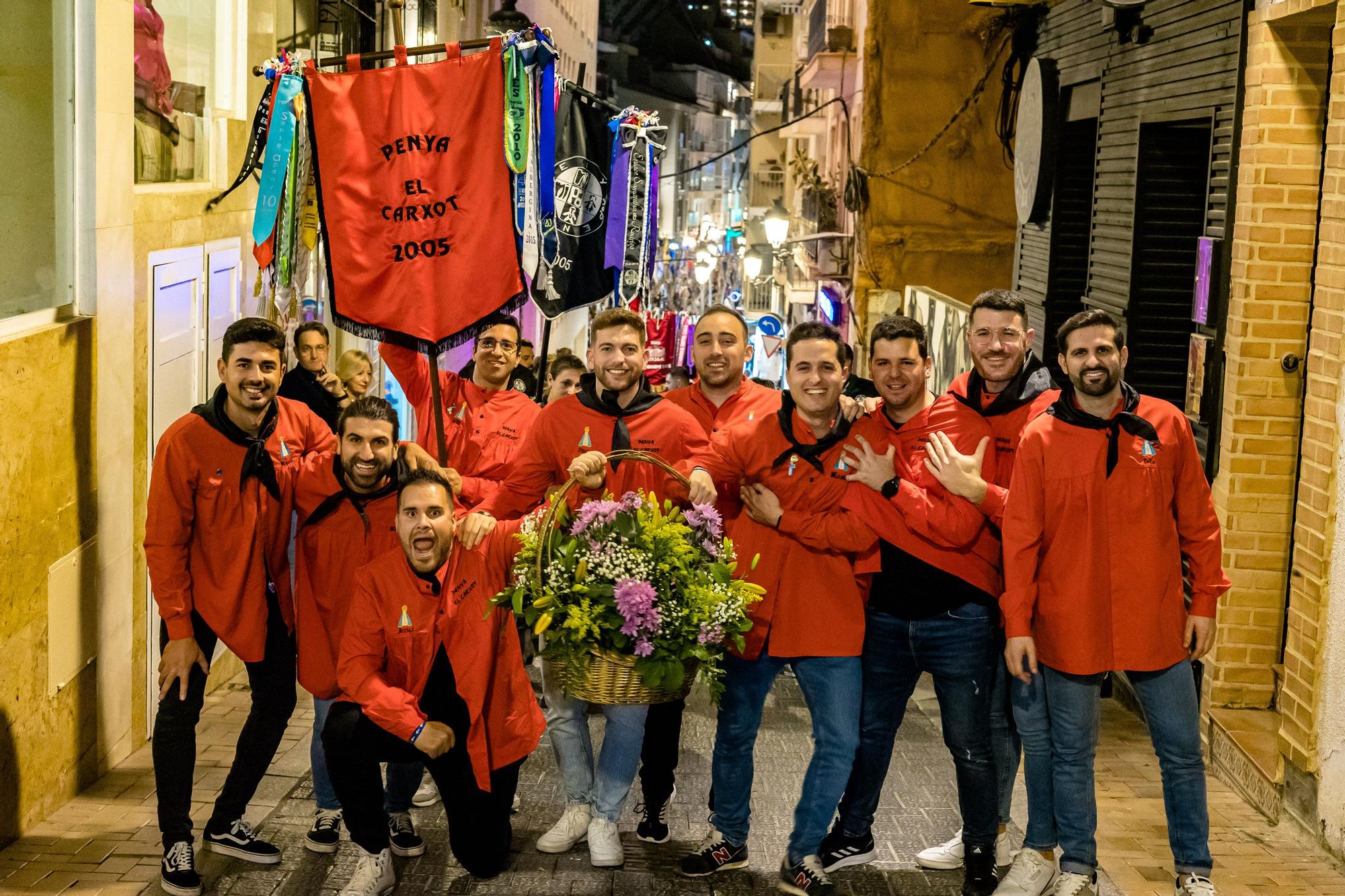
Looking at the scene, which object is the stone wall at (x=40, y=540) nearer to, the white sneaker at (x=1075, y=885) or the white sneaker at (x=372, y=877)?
the white sneaker at (x=372, y=877)

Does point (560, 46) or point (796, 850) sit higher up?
point (560, 46)

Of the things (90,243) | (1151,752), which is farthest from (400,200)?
(1151,752)

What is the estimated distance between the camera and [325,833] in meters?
6.05

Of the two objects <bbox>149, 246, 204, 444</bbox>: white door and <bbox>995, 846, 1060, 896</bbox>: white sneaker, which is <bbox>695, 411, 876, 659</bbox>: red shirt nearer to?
<bbox>995, 846, 1060, 896</bbox>: white sneaker

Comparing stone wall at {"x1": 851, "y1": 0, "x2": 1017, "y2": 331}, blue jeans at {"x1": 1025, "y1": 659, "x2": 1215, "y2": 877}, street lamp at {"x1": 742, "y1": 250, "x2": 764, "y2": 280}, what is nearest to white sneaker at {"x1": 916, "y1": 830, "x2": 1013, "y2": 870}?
blue jeans at {"x1": 1025, "y1": 659, "x2": 1215, "y2": 877}

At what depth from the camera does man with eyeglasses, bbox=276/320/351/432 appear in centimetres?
818

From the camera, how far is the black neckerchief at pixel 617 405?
242 inches

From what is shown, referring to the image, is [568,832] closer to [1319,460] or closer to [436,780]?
[436,780]

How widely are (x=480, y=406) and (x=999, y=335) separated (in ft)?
9.44

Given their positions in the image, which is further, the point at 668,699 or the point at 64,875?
the point at 64,875

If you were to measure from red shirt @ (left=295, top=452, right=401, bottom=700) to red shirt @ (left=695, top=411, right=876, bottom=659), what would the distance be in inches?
54.8

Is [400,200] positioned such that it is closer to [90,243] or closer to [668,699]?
[90,243]

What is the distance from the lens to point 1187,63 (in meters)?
9.51

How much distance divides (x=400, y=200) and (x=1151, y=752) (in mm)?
4974
